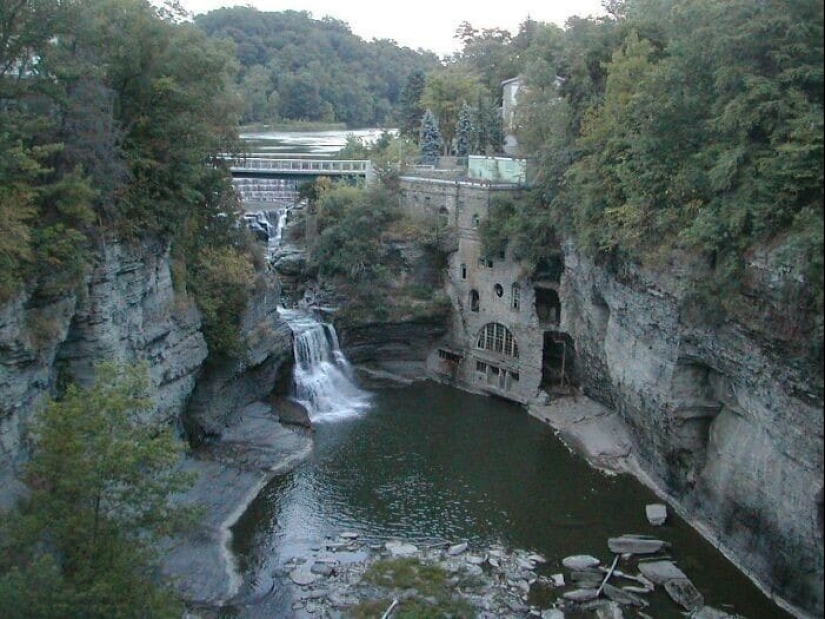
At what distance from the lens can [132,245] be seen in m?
25.8

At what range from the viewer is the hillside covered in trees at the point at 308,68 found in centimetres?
10388

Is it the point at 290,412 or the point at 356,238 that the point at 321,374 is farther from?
the point at 356,238

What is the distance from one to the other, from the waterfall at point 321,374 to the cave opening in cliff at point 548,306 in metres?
9.49

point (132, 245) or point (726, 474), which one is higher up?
point (132, 245)

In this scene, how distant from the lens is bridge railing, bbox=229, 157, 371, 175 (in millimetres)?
50562

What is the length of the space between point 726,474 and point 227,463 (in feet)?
58.2

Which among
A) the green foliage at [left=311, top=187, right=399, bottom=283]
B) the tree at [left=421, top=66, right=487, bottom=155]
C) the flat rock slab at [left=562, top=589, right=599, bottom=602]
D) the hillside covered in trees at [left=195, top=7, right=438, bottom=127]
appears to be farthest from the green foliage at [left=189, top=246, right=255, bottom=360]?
the hillside covered in trees at [left=195, top=7, right=438, bottom=127]

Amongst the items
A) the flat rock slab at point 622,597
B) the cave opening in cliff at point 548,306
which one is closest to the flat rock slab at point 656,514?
the flat rock slab at point 622,597

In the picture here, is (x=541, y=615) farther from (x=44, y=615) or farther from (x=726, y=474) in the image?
(x=44, y=615)

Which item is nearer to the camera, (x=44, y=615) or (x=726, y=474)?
(x=44, y=615)

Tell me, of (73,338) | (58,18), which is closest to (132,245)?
(73,338)

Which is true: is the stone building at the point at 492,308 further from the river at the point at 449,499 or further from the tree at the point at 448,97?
the tree at the point at 448,97

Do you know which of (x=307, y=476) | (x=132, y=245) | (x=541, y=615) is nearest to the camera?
(x=541, y=615)

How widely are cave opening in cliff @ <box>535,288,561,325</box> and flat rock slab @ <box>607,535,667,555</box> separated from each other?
1461 cm
